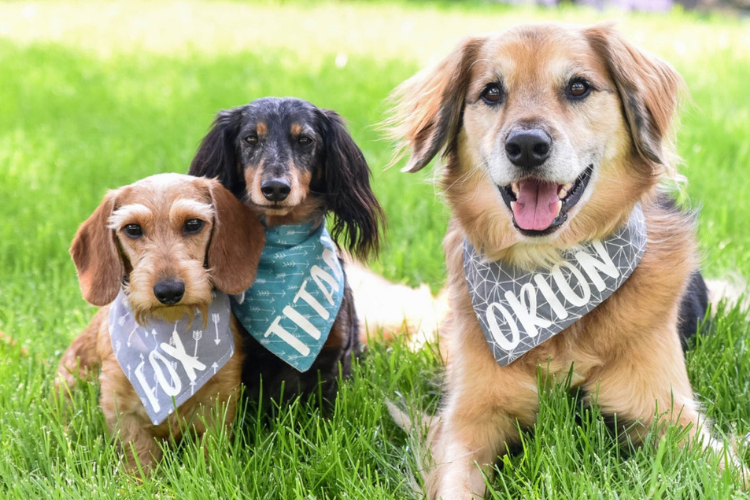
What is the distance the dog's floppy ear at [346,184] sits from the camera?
3.22 m

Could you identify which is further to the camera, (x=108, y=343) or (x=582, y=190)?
(x=108, y=343)

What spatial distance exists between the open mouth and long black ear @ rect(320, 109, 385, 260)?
0.74m

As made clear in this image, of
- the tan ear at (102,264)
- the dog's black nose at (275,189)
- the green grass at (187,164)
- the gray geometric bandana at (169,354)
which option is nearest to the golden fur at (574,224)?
the green grass at (187,164)

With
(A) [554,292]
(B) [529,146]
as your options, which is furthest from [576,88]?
(A) [554,292]

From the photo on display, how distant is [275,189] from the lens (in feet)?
9.35

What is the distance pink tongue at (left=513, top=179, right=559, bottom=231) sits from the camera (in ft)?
8.65

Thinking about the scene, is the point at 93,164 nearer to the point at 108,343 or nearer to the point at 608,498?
the point at 108,343

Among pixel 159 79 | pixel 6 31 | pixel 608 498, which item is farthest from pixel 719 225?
pixel 6 31

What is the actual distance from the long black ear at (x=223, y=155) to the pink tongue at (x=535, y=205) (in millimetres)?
1165

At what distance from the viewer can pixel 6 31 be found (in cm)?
1115

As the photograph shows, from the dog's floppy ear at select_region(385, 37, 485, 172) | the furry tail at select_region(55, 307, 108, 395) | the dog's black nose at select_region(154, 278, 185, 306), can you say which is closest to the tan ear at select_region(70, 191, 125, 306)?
the dog's black nose at select_region(154, 278, 185, 306)

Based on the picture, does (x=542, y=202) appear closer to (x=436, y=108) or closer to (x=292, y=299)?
(x=436, y=108)

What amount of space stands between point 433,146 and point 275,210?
2.08 feet

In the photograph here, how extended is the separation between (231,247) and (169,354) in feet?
1.44
